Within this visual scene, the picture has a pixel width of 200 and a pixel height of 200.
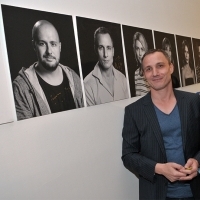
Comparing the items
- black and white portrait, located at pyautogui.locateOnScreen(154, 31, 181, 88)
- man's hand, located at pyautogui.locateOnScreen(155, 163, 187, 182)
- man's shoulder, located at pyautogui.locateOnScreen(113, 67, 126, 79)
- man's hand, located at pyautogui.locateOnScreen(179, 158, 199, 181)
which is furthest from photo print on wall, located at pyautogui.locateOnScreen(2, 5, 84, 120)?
black and white portrait, located at pyautogui.locateOnScreen(154, 31, 181, 88)

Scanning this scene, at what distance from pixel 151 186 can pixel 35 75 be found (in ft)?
3.19

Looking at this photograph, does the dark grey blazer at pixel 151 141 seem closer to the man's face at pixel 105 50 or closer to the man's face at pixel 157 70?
the man's face at pixel 157 70

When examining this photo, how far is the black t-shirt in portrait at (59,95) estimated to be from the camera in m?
1.23

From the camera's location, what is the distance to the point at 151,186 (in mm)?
1562

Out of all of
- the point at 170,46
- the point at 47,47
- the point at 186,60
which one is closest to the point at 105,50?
the point at 47,47

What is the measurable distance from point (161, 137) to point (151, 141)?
0.07 metres

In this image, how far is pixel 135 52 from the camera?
185cm

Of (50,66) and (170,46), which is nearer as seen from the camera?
(50,66)

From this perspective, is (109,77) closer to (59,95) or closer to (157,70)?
(157,70)

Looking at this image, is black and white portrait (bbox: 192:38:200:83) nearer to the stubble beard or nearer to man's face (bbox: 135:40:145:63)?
man's face (bbox: 135:40:145:63)

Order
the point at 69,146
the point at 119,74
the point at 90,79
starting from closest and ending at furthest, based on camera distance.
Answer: the point at 69,146, the point at 90,79, the point at 119,74

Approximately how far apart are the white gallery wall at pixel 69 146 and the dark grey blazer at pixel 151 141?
112 mm

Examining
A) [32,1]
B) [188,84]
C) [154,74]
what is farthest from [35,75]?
[188,84]

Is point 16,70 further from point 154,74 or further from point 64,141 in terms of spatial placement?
point 154,74
